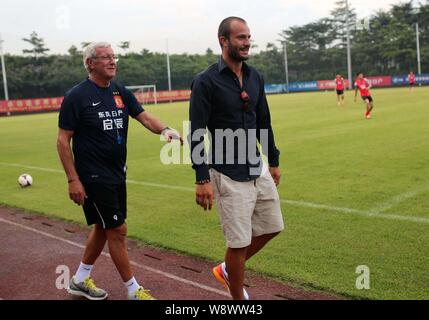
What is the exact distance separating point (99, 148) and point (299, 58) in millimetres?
73635

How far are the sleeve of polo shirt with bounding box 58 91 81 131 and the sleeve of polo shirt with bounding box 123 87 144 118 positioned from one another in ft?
1.56

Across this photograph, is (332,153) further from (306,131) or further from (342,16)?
(342,16)

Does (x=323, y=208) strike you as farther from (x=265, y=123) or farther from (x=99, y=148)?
(x=99, y=148)

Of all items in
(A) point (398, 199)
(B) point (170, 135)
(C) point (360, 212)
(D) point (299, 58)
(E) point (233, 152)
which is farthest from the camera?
(D) point (299, 58)

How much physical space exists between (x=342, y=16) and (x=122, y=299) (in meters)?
81.8

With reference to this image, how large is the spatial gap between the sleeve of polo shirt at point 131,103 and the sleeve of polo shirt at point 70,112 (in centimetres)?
47

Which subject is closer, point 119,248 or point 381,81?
point 119,248

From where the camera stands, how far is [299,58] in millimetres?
74812

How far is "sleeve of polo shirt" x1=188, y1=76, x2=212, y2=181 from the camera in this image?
363 cm

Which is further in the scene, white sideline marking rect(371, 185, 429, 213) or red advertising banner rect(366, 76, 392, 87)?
red advertising banner rect(366, 76, 392, 87)

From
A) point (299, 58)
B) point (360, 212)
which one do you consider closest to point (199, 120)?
point (360, 212)

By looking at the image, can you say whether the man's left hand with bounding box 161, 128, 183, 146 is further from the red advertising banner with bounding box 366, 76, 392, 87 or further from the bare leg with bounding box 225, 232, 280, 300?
the red advertising banner with bounding box 366, 76, 392, 87

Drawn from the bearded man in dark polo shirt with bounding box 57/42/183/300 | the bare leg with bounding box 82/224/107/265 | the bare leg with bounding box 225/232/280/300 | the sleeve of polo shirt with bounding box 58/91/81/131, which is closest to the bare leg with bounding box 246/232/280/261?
the bare leg with bounding box 225/232/280/300
